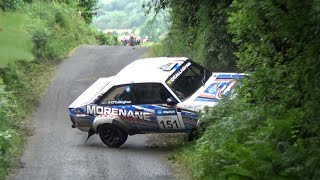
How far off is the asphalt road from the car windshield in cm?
138

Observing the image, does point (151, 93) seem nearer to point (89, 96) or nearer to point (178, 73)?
point (178, 73)

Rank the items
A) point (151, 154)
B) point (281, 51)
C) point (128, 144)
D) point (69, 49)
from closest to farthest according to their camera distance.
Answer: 1. point (281, 51)
2. point (151, 154)
3. point (128, 144)
4. point (69, 49)

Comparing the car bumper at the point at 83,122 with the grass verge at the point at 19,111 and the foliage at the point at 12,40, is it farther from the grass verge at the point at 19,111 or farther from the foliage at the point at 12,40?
the foliage at the point at 12,40

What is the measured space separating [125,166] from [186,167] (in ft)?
4.08

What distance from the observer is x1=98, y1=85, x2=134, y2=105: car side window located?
12141 millimetres

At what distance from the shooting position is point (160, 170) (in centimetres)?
1028

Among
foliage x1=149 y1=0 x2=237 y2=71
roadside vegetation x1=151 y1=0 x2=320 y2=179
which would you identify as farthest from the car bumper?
foliage x1=149 y1=0 x2=237 y2=71

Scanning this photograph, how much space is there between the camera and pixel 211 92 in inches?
466

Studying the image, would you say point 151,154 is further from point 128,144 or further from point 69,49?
point 69,49

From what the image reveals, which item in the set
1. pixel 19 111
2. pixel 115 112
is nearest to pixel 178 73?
pixel 115 112

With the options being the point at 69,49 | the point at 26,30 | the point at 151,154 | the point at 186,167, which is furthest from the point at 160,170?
the point at 69,49

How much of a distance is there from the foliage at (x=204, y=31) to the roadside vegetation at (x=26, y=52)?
143 inches

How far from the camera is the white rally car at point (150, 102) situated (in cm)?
1165

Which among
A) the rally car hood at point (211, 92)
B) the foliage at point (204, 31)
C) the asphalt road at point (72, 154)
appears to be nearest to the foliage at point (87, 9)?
the asphalt road at point (72, 154)
